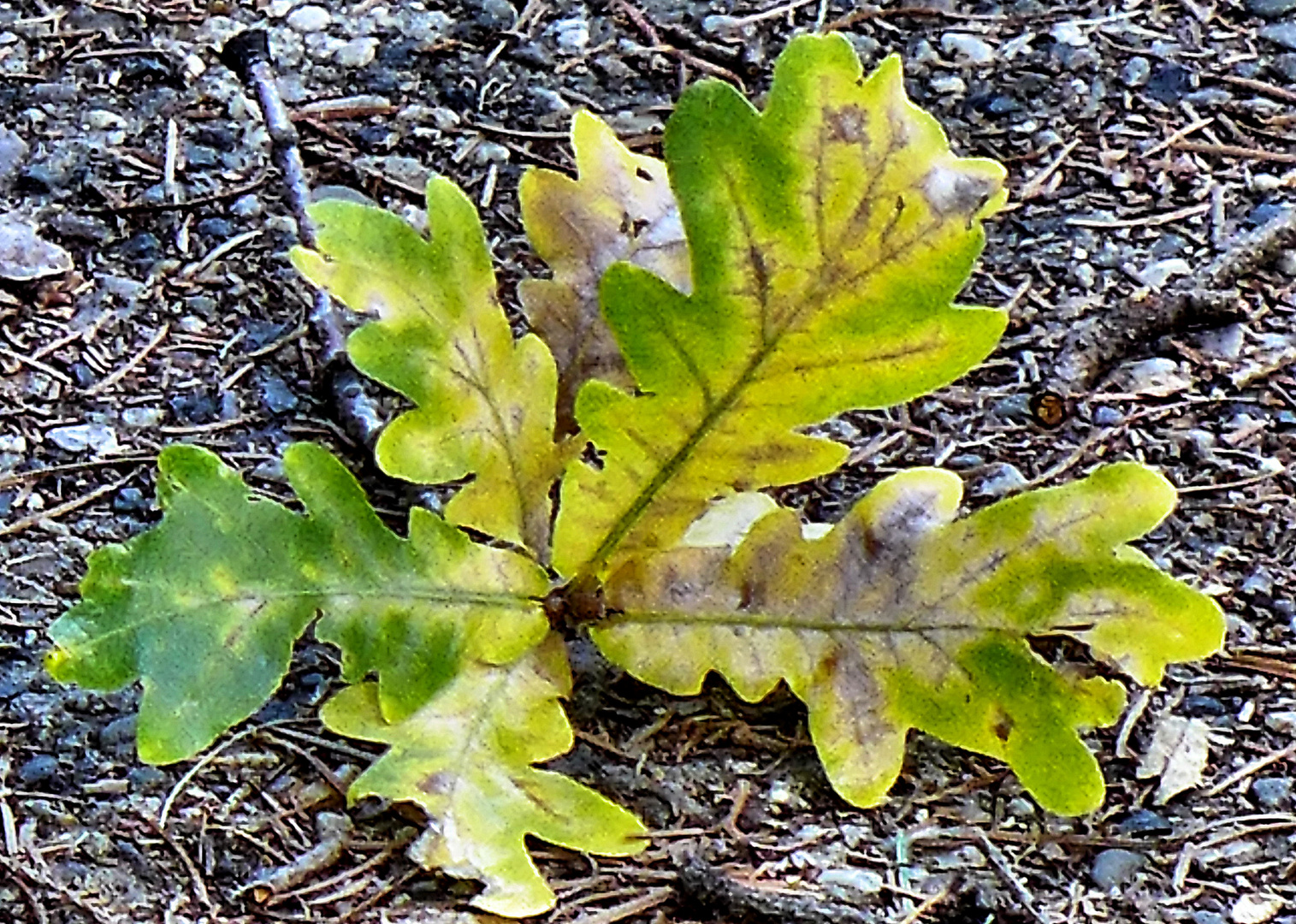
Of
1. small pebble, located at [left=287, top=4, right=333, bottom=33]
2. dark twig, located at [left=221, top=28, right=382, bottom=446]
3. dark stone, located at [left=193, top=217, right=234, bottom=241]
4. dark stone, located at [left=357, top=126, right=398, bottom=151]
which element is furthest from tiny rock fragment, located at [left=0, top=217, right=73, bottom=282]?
small pebble, located at [left=287, top=4, right=333, bottom=33]

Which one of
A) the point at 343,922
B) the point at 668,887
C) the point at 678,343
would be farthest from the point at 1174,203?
the point at 343,922

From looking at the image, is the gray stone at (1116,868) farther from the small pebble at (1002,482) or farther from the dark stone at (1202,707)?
the small pebble at (1002,482)

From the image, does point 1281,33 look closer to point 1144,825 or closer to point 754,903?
point 1144,825

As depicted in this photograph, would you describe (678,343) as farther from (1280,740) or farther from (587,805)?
(1280,740)

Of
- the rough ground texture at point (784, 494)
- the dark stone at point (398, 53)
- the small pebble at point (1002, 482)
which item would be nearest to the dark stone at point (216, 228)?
the rough ground texture at point (784, 494)

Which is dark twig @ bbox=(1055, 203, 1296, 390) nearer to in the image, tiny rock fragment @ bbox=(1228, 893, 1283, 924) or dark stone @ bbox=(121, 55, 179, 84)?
tiny rock fragment @ bbox=(1228, 893, 1283, 924)
